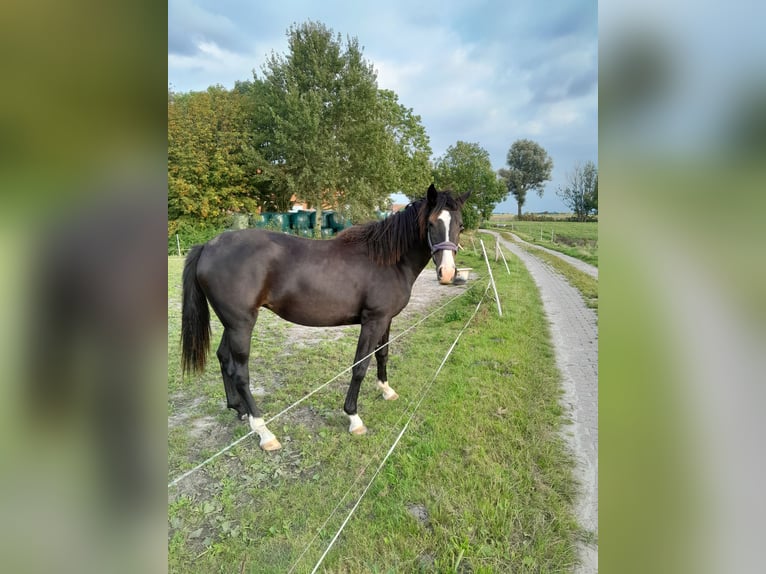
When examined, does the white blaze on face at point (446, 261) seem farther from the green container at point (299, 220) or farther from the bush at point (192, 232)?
the green container at point (299, 220)

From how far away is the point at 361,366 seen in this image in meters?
2.86

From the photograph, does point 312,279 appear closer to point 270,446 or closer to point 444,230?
point 444,230

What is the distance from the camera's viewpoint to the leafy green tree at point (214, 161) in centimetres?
1242

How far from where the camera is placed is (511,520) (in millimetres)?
1840

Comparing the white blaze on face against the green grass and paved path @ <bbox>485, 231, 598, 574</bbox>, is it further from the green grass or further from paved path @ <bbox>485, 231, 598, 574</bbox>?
the green grass

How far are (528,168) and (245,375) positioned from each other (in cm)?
251

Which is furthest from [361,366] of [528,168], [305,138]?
[305,138]

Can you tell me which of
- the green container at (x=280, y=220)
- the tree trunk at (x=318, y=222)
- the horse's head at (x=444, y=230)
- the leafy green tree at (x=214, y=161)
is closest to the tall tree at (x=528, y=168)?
the horse's head at (x=444, y=230)

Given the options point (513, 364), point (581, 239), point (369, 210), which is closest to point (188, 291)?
point (581, 239)

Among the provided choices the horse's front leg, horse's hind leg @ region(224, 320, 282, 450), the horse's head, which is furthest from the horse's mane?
horse's hind leg @ region(224, 320, 282, 450)

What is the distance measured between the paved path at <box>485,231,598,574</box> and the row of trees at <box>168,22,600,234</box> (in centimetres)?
1311

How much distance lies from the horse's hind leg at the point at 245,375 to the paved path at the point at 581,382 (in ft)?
6.97
